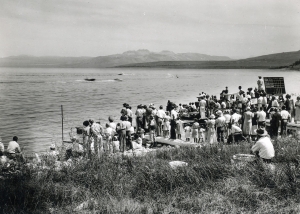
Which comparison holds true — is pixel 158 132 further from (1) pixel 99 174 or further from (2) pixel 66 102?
(2) pixel 66 102

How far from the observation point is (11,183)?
23.7ft

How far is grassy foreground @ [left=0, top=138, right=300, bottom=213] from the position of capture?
6249 mm

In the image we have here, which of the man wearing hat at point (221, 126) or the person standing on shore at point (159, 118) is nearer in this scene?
the man wearing hat at point (221, 126)

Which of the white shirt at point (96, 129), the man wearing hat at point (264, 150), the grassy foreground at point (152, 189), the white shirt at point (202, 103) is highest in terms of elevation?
the white shirt at point (202, 103)

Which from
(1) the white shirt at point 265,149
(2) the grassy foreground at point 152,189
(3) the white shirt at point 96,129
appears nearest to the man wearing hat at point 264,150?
(1) the white shirt at point 265,149

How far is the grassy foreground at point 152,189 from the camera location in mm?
6249

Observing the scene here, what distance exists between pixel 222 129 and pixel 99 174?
751cm

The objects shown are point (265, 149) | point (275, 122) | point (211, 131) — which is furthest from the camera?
point (275, 122)

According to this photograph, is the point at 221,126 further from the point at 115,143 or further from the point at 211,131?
the point at 115,143

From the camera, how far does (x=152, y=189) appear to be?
7340 mm

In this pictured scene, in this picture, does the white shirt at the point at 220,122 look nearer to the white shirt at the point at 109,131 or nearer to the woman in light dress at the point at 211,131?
the woman in light dress at the point at 211,131

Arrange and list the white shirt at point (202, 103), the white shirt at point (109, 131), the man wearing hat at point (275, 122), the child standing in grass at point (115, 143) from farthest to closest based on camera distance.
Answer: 1. the white shirt at point (202, 103)
2. the man wearing hat at point (275, 122)
3. the white shirt at point (109, 131)
4. the child standing in grass at point (115, 143)

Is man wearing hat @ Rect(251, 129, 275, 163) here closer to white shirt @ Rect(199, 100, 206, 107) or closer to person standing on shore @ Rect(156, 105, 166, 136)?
person standing on shore @ Rect(156, 105, 166, 136)

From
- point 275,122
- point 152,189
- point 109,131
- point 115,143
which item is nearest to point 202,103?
point 275,122
